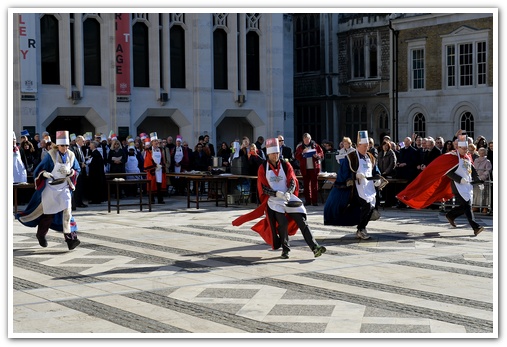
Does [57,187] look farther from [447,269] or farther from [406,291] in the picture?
[406,291]

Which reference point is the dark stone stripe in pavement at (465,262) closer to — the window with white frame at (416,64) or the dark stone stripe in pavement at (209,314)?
the dark stone stripe in pavement at (209,314)

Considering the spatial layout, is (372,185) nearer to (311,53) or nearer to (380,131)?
(380,131)

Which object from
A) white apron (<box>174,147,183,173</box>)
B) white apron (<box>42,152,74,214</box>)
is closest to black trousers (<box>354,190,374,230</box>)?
white apron (<box>42,152,74,214</box>)

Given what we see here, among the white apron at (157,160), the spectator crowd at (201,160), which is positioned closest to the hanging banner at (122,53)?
the spectator crowd at (201,160)

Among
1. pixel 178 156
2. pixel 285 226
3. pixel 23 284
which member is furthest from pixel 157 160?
pixel 23 284

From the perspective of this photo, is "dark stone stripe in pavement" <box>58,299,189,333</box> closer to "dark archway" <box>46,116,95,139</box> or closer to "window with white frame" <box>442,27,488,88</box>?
"dark archway" <box>46,116,95,139</box>

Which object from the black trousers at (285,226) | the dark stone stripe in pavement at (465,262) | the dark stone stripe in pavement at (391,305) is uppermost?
the black trousers at (285,226)

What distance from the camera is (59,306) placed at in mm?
11188

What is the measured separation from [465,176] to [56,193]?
7.15 metres

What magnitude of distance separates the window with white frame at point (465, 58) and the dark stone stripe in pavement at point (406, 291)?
90.2 feet

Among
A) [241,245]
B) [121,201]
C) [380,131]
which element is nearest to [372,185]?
[241,245]

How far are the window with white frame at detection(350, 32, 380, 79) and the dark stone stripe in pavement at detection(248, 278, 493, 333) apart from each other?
32.0 metres

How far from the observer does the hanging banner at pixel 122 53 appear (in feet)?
120
